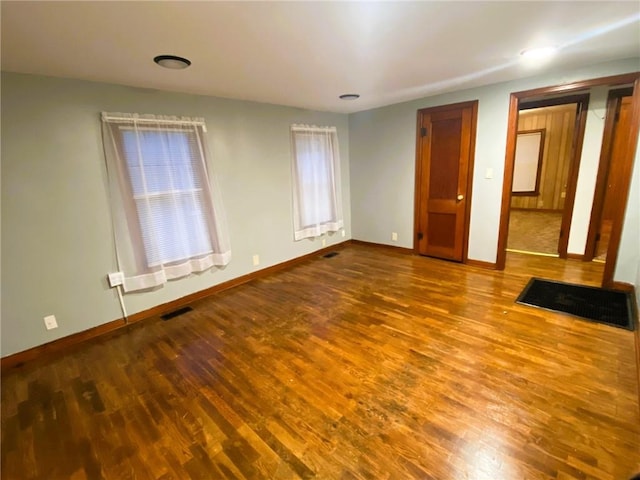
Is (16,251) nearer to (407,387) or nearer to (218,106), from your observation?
(218,106)

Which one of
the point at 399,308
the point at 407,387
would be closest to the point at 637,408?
the point at 407,387

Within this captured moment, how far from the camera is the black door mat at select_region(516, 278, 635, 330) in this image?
2.55 m

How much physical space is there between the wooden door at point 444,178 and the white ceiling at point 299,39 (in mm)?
885

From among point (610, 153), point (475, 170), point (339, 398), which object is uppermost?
point (610, 153)

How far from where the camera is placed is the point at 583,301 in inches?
112

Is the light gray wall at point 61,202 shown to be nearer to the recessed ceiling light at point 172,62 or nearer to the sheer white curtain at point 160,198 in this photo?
the sheer white curtain at point 160,198

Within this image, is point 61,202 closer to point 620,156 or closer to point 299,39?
point 299,39

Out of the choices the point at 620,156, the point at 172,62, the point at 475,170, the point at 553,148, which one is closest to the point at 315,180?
the point at 475,170

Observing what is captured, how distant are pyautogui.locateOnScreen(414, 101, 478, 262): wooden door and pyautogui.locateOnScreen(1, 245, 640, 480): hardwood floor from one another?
1318mm

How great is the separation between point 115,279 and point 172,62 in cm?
192

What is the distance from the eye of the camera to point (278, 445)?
60.4 inches

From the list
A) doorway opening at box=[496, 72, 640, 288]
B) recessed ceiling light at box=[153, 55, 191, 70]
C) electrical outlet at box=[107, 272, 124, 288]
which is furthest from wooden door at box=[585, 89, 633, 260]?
electrical outlet at box=[107, 272, 124, 288]

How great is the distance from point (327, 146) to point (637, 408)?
407 cm

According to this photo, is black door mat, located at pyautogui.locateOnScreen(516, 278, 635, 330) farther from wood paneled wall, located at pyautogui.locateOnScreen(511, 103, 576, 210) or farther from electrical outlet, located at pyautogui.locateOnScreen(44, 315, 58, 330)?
electrical outlet, located at pyautogui.locateOnScreen(44, 315, 58, 330)
